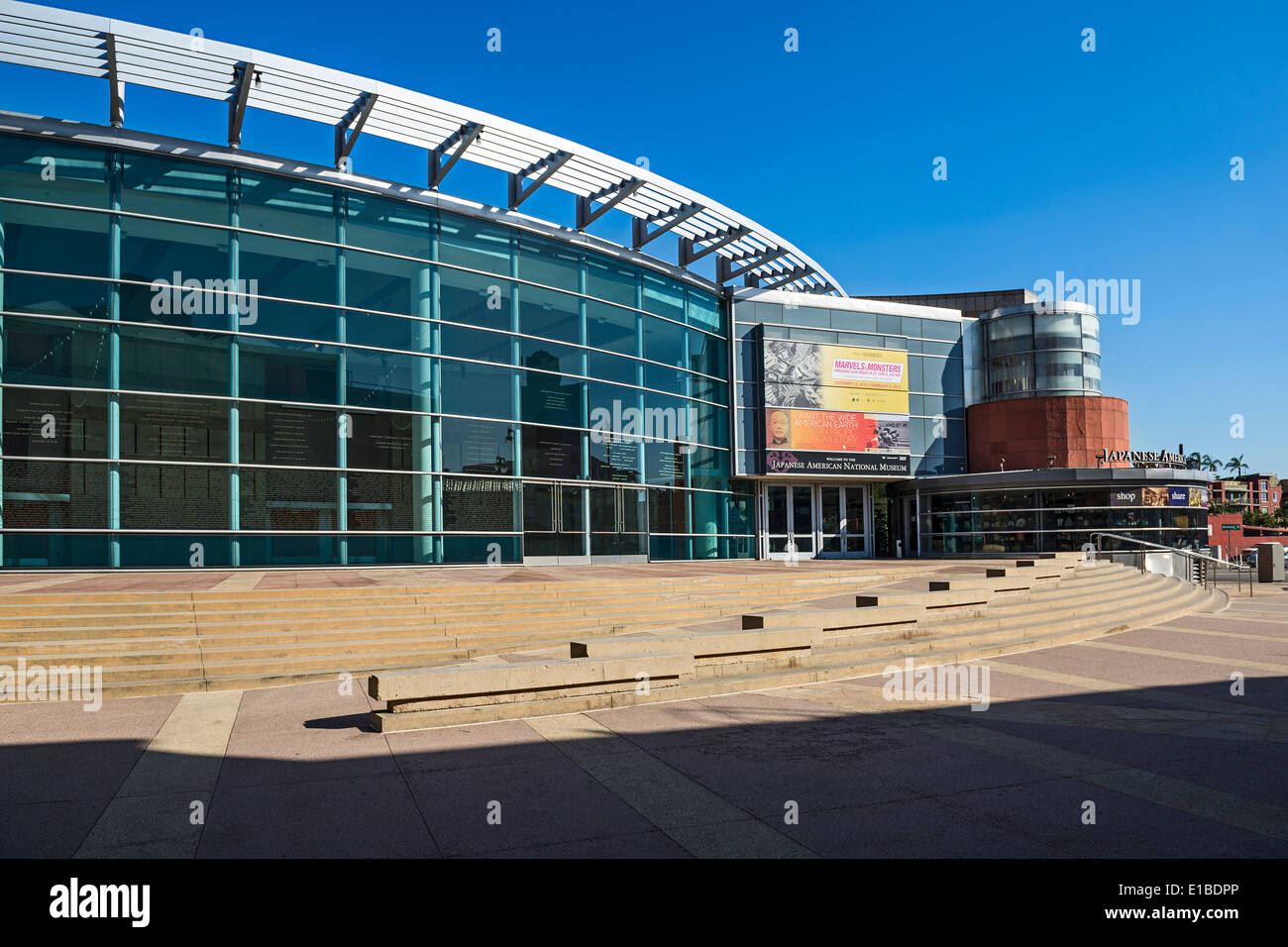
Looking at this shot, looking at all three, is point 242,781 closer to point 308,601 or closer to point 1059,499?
point 308,601

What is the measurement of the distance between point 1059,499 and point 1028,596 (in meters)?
19.5

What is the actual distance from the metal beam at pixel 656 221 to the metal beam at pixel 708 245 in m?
2.04

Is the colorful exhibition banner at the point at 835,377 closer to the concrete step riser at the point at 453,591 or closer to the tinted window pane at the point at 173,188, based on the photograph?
the concrete step riser at the point at 453,591

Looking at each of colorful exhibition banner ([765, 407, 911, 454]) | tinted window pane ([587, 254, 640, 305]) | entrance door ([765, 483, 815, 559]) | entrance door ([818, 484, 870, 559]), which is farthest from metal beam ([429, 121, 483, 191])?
entrance door ([818, 484, 870, 559])

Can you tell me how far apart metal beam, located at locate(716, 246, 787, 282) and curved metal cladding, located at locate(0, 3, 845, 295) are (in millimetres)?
914

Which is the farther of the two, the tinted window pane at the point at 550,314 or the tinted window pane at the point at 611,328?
the tinted window pane at the point at 611,328

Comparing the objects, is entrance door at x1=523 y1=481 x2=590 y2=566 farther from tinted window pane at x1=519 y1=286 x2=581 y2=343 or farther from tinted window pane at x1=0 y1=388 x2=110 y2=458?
tinted window pane at x1=0 y1=388 x2=110 y2=458

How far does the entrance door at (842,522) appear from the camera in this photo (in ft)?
117

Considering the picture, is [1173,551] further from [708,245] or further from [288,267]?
[288,267]

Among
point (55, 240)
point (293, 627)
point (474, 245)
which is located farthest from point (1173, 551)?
point (55, 240)

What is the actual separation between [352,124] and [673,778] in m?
19.5

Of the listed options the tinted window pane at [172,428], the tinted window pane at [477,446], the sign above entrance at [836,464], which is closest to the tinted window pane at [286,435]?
the tinted window pane at [172,428]

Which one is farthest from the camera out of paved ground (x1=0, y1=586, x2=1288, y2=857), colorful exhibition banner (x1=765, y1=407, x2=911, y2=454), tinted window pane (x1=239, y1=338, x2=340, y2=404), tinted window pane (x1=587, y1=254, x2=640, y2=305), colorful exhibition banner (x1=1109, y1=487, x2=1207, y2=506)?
colorful exhibition banner (x1=1109, y1=487, x2=1207, y2=506)

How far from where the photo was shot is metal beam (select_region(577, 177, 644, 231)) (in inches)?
1006
